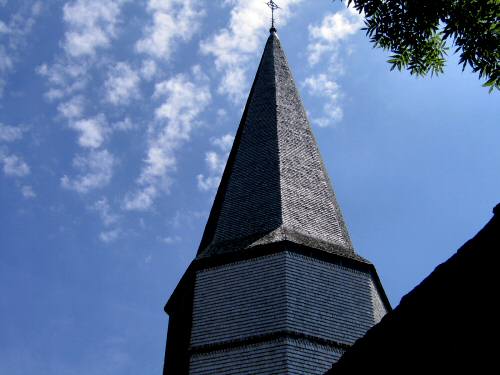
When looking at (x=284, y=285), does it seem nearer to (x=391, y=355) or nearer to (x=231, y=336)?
(x=231, y=336)

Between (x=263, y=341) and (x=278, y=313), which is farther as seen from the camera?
(x=278, y=313)

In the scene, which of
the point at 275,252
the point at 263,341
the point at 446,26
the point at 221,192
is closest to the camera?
the point at 446,26

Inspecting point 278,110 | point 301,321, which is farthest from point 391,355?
point 278,110

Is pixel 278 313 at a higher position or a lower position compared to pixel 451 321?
higher

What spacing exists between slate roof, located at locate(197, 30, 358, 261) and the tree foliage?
5.84 meters

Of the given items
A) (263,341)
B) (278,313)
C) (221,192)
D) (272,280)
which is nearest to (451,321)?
(263,341)

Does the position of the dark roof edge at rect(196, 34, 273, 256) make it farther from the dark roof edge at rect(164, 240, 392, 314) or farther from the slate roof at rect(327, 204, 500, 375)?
the slate roof at rect(327, 204, 500, 375)

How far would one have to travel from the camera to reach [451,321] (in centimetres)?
251

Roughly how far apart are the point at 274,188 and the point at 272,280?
261 centimetres

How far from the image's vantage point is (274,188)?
12.3m

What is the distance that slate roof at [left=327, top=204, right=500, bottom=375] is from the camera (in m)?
2.37

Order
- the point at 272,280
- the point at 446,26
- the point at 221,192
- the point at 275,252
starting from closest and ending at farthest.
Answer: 1. the point at 446,26
2. the point at 272,280
3. the point at 275,252
4. the point at 221,192

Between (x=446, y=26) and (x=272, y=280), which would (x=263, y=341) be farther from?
(x=446, y=26)

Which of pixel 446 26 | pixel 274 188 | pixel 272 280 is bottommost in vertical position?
pixel 446 26
